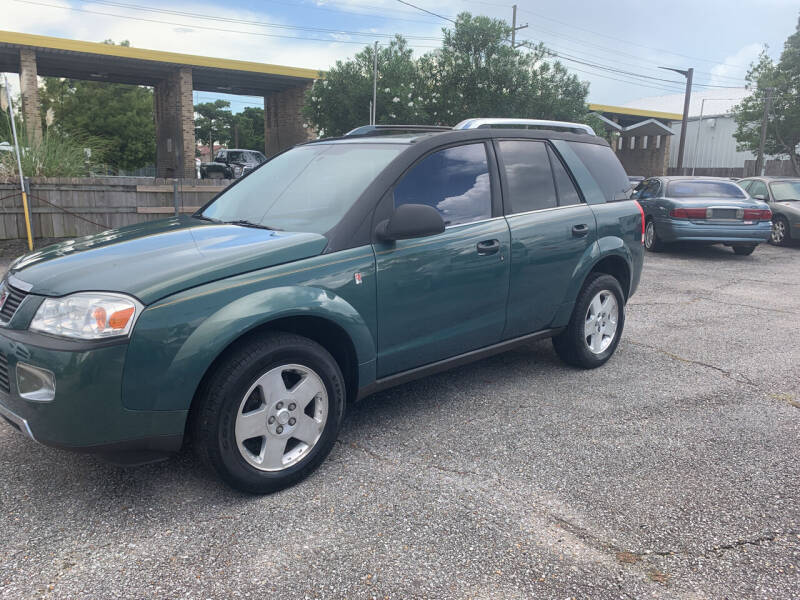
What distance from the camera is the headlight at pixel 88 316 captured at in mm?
2637

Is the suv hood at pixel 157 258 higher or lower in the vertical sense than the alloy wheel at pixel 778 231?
higher

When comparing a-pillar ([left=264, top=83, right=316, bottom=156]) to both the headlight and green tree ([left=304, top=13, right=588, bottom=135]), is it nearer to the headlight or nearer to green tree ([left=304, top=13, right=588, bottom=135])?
green tree ([left=304, top=13, right=588, bottom=135])

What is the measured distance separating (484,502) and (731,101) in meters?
64.9

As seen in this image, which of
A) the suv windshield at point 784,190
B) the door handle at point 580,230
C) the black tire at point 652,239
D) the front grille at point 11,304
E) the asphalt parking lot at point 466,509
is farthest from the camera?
the suv windshield at point 784,190

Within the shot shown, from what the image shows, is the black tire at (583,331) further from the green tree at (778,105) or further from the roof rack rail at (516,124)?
the green tree at (778,105)

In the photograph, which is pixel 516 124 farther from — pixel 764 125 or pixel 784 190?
pixel 764 125

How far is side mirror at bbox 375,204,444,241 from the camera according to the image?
11.1 ft

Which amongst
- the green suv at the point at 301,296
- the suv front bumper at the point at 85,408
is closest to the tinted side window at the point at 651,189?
the green suv at the point at 301,296

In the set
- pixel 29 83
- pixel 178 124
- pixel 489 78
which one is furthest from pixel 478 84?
pixel 29 83

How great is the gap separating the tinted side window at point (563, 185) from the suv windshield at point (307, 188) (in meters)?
1.46

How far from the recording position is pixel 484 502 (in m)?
3.06

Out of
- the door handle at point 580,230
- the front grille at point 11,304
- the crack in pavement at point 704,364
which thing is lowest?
the crack in pavement at point 704,364

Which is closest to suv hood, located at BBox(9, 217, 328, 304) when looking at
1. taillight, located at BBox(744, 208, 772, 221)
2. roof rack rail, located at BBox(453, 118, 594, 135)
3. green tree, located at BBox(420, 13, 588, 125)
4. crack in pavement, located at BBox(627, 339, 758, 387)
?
roof rack rail, located at BBox(453, 118, 594, 135)

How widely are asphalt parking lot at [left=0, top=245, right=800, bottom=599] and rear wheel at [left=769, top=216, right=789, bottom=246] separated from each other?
10.8 meters
